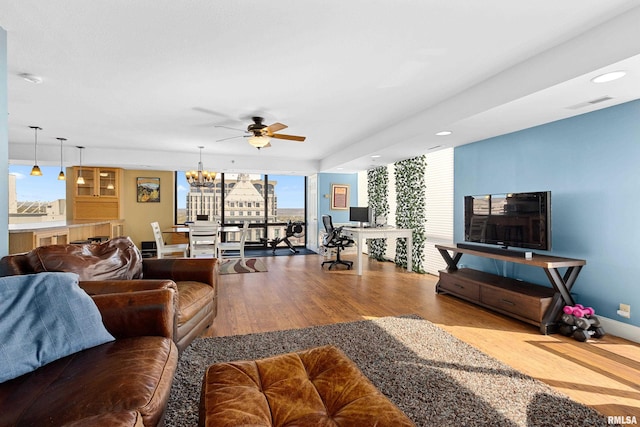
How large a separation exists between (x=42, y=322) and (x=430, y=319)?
10.4ft

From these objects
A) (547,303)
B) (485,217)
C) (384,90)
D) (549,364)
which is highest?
(384,90)

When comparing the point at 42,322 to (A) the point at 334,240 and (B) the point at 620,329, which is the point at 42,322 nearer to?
(B) the point at 620,329

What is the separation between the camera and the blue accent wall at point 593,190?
2.84 m

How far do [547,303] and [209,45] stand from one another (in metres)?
3.87

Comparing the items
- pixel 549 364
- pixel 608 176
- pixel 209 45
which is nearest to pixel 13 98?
pixel 209 45

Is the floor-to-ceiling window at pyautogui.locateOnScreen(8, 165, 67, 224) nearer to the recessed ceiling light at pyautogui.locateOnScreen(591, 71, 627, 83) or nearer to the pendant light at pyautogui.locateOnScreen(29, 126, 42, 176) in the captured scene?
the pendant light at pyautogui.locateOnScreen(29, 126, 42, 176)

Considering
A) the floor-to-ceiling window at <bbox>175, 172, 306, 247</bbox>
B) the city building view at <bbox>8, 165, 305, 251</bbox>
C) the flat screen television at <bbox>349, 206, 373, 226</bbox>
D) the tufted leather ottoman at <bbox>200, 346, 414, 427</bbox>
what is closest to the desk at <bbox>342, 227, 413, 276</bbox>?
the flat screen television at <bbox>349, 206, 373, 226</bbox>

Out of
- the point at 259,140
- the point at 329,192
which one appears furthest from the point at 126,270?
the point at 329,192

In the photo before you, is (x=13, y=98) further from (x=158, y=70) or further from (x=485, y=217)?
(x=485, y=217)

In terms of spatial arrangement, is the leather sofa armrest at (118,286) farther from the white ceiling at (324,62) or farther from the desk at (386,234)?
the desk at (386,234)

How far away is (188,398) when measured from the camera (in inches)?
74.2

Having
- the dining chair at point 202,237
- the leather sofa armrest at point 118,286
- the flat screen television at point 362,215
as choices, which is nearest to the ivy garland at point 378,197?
the flat screen television at point 362,215

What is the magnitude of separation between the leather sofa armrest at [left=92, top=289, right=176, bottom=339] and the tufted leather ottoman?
0.50 m

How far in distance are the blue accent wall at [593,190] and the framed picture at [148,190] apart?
8.16 meters
